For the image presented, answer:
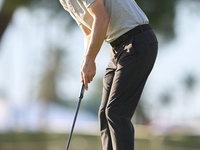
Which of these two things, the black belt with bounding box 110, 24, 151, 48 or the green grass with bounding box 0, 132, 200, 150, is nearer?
the black belt with bounding box 110, 24, 151, 48

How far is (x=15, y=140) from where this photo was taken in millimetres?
13000

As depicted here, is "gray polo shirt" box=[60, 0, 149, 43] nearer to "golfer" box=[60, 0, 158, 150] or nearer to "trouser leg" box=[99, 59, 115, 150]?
"golfer" box=[60, 0, 158, 150]

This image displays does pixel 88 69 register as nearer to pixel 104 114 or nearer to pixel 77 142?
pixel 104 114

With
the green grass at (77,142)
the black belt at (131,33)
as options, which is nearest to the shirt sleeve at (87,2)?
Result: the black belt at (131,33)

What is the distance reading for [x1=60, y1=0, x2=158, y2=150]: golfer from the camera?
2801mm

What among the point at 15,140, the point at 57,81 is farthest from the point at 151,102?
the point at 15,140

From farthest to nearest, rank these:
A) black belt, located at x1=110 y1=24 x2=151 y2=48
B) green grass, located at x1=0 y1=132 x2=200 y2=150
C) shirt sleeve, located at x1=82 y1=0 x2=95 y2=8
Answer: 1. green grass, located at x1=0 y1=132 x2=200 y2=150
2. black belt, located at x1=110 y1=24 x2=151 y2=48
3. shirt sleeve, located at x1=82 y1=0 x2=95 y2=8

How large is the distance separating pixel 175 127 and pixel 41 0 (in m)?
9.60

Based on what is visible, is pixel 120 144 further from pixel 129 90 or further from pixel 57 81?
pixel 57 81

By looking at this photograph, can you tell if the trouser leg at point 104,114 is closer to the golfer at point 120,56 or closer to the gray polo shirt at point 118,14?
the golfer at point 120,56

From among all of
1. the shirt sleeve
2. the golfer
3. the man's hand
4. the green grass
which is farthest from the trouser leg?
the green grass

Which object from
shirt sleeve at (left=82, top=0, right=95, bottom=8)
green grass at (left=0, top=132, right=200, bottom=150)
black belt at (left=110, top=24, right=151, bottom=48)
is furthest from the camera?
green grass at (left=0, top=132, right=200, bottom=150)

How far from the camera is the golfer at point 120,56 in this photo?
2801mm

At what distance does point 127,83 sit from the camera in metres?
2.84
